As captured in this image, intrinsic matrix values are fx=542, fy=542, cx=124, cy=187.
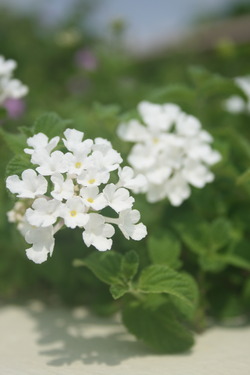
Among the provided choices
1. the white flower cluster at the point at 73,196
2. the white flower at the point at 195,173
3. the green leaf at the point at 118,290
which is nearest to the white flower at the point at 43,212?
the white flower cluster at the point at 73,196

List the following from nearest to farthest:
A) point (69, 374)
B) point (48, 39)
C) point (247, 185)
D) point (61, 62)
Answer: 1. point (69, 374)
2. point (247, 185)
3. point (61, 62)
4. point (48, 39)

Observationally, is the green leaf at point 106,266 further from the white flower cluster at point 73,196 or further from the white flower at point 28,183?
the white flower at point 28,183

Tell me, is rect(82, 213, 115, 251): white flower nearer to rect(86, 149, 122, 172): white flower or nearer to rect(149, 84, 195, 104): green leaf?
rect(86, 149, 122, 172): white flower

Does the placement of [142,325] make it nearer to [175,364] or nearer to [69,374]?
[175,364]

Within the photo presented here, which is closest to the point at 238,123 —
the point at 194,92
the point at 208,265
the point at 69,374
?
the point at 194,92

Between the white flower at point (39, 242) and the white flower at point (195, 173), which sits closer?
the white flower at point (39, 242)

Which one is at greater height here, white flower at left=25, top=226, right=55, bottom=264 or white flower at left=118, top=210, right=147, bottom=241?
white flower at left=118, top=210, right=147, bottom=241

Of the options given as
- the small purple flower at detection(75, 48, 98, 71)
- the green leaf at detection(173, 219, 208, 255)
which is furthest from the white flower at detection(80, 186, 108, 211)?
the small purple flower at detection(75, 48, 98, 71)
